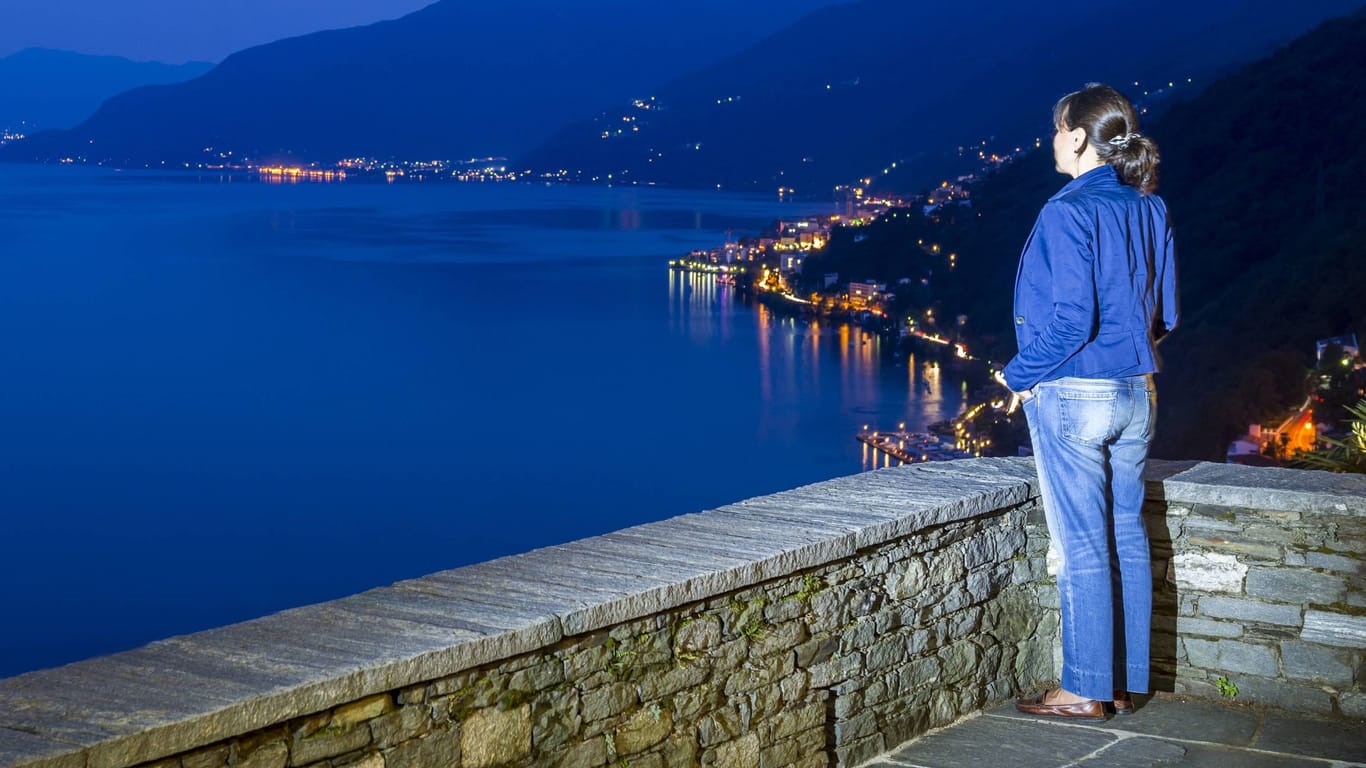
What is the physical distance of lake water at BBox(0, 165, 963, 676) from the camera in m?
36.8

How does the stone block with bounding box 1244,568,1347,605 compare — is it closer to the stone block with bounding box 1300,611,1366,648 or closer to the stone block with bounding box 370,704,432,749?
the stone block with bounding box 1300,611,1366,648

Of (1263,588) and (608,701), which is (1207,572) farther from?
(608,701)

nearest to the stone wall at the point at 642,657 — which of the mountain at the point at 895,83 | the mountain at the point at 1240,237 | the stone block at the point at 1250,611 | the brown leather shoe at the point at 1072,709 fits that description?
the brown leather shoe at the point at 1072,709

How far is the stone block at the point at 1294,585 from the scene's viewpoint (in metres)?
3.23

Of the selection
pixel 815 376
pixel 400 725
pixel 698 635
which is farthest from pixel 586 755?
pixel 815 376

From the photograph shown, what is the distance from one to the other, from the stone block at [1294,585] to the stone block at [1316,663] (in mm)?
106

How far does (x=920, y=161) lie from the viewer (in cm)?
9262

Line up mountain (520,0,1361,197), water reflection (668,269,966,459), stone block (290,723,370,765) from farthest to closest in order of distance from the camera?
1. mountain (520,0,1361,197)
2. water reflection (668,269,966,459)
3. stone block (290,723,370,765)

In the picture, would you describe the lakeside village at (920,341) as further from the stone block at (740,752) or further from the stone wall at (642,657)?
the stone block at (740,752)

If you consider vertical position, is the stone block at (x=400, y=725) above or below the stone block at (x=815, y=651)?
above

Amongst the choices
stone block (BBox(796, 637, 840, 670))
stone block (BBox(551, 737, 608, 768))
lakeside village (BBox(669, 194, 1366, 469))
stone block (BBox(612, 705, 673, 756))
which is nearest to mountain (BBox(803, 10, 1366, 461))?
lakeside village (BBox(669, 194, 1366, 469))

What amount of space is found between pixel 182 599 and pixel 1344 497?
34836 millimetres

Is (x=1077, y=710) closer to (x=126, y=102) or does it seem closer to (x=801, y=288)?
(x=801, y=288)

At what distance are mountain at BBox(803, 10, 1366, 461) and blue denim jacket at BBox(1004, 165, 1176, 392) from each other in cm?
2009
